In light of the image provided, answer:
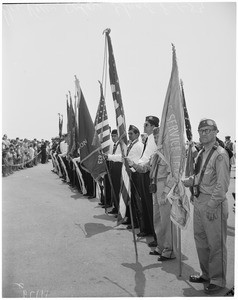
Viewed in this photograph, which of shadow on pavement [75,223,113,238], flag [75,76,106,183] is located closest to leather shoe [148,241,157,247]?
shadow on pavement [75,223,113,238]

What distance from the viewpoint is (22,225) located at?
738 centimetres

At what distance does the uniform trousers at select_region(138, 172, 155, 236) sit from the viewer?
6722 millimetres

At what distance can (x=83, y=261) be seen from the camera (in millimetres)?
5230

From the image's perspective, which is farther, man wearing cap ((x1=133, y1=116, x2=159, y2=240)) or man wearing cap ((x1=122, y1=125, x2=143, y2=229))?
man wearing cap ((x1=122, y1=125, x2=143, y2=229))

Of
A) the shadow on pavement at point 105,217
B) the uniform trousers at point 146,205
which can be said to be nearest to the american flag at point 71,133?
the shadow on pavement at point 105,217

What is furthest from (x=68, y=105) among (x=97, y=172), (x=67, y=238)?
(x=67, y=238)

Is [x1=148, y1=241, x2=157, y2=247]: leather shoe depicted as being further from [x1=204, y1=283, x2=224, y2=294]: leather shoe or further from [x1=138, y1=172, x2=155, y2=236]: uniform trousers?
[x1=204, y1=283, x2=224, y2=294]: leather shoe

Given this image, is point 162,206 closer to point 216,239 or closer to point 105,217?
point 216,239

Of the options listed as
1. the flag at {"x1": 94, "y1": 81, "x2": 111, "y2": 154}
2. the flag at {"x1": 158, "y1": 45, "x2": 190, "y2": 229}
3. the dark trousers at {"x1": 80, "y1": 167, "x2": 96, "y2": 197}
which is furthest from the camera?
the dark trousers at {"x1": 80, "y1": 167, "x2": 96, "y2": 197}

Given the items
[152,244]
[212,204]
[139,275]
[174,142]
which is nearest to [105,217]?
[152,244]

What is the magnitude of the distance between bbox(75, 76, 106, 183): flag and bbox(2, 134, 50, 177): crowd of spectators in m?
7.95

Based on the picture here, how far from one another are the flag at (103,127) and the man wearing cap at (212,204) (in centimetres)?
386

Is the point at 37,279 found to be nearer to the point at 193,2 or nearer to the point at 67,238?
the point at 67,238

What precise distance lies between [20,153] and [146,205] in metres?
17.0
